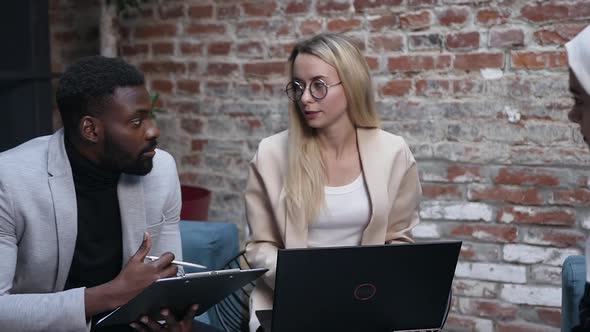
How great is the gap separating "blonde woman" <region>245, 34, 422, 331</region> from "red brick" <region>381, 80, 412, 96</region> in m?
0.84

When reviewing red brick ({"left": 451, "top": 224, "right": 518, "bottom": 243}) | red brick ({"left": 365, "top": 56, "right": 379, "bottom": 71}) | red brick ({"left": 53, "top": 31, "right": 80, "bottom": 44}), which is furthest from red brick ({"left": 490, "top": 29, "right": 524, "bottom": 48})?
red brick ({"left": 53, "top": 31, "right": 80, "bottom": 44})

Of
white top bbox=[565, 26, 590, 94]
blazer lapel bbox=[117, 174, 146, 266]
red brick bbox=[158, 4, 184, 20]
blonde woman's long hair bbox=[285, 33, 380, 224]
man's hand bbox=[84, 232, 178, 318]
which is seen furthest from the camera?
red brick bbox=[158, 4, 184, 20]

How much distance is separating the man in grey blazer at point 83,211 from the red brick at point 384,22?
162 centimetres

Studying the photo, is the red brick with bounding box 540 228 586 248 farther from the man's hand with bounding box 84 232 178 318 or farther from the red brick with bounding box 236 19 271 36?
the man's hand with bounding box 84 232 178 318

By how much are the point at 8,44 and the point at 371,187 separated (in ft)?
6.75

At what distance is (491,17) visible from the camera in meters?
3.50

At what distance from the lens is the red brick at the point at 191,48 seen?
4.14 m

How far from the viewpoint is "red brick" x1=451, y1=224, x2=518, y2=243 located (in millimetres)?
3557

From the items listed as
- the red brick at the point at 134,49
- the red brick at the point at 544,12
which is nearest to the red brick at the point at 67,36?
the red brick at the point at 134,49

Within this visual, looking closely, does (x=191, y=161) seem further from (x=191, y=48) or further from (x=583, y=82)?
(x=583, y=82)

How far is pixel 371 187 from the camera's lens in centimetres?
275

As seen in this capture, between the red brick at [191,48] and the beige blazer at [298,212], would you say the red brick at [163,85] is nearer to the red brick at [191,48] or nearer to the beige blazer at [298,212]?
the red brick at [191,48]

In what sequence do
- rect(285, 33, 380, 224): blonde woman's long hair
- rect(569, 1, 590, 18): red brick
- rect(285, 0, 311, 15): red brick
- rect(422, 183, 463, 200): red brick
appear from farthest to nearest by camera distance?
rect(285, 0, 311, 15): red brick < rect(422, 183, 463, 200): red brick < rect(569, 1, 590, 18): red brick < rect(285, 33, 380, 224): blonde woman's long hair

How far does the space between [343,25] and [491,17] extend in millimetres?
691
